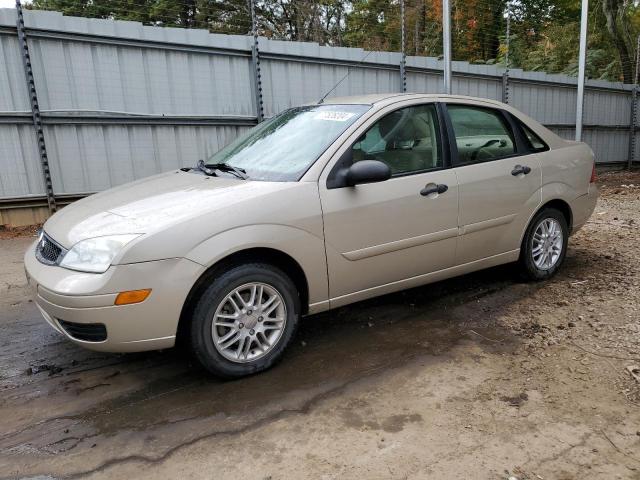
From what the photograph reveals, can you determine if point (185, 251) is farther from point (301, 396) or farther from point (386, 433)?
point (386, 433)

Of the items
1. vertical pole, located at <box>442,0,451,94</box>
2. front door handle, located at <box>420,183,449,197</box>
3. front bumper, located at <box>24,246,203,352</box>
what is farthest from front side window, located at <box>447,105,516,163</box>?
vertical pole, located at <box>442,0,451,94</box>

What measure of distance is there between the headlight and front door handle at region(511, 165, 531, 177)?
3.03 meters

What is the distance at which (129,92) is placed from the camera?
779cm

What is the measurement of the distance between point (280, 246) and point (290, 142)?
950 millimetres

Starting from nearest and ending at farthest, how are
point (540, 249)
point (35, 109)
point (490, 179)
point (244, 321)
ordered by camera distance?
point (244, 321) < point (490, 179) < point (540, 249) < point (35, 109)

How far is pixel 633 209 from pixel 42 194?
897 centimetres

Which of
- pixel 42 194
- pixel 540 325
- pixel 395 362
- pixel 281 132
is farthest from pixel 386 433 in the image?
pixel 42 194

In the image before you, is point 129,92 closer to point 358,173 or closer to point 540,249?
point 358,173

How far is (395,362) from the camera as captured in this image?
3.37m

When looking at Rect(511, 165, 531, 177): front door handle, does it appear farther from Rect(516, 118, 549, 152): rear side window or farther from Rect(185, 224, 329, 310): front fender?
Rect(185, 224, 329, 310): front fender

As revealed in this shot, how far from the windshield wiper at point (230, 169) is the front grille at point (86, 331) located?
130 cm

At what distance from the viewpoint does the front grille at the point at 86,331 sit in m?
2.79

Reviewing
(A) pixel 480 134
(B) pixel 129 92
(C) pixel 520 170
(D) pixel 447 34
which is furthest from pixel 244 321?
(D) pixel 447 34

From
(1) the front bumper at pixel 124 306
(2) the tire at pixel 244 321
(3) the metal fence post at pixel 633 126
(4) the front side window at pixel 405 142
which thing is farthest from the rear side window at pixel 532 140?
(3) the metal fence post at pixel 633 126
